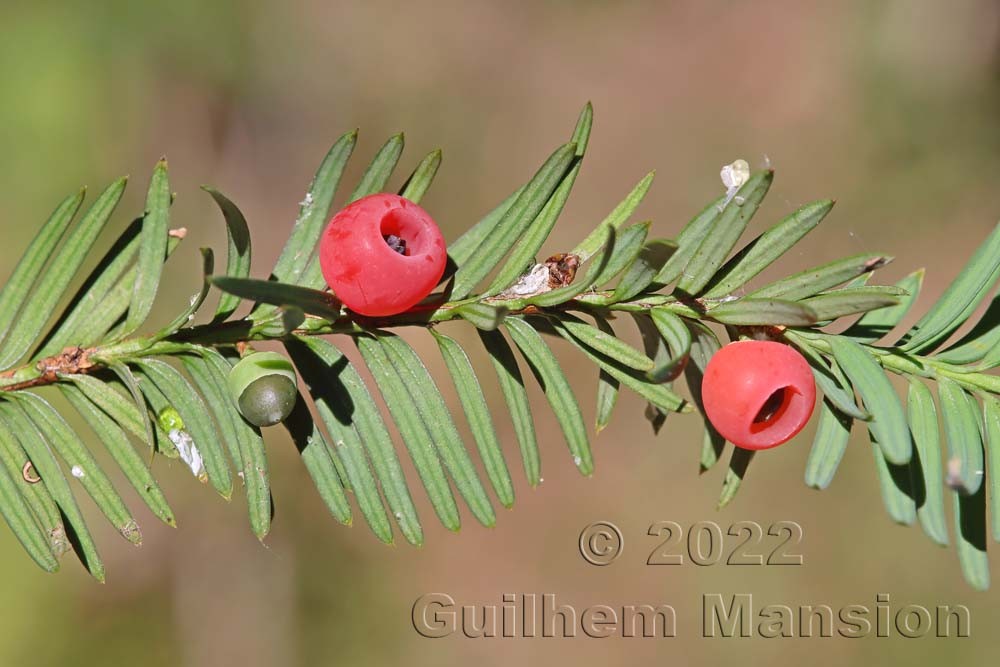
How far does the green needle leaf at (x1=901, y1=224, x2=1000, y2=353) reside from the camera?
1.22 meters

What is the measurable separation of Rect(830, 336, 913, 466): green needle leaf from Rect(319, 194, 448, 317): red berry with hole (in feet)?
1.95

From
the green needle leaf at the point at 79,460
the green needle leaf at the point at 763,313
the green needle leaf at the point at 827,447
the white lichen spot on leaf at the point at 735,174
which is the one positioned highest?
the white lichen spot on leaf at the point at 735,174

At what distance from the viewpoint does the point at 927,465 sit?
3.84ft

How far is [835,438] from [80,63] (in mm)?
3107

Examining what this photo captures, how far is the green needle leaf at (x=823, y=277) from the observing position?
3.59 feet

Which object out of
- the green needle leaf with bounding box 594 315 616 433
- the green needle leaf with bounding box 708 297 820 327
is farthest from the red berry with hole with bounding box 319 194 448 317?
the green needle leaf with bounding box 708 297 820 327

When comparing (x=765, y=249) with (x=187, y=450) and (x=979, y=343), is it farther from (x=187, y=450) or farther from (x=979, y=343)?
(x=187, y=450)

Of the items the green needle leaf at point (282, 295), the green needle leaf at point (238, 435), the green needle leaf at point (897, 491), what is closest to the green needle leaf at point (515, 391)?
the green needle leaf at point (282, 295)

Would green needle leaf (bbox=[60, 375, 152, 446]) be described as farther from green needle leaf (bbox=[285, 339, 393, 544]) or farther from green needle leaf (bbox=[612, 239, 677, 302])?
green needle leaf (bbox=[612, 239, 677, 302])

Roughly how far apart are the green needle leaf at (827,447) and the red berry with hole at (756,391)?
0.09 m

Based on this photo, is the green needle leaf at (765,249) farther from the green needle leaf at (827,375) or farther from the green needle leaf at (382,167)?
the green needle leaf at (382,167)

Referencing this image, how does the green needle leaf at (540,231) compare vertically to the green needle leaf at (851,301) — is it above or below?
above

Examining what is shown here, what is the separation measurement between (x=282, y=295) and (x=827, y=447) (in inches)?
32.2

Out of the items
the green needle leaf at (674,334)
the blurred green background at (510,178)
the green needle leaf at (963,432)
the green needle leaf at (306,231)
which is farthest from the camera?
the blurred green background at (510,178)
